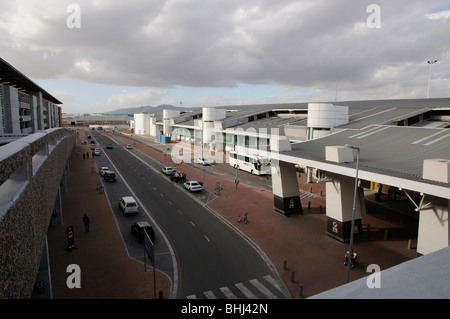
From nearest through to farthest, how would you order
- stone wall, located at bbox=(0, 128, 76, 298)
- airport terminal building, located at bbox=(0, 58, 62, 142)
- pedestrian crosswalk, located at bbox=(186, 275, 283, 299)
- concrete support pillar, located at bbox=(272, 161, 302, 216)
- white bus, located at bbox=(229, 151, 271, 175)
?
stone wall, located at bbox=(0, 128, 76, 298), pedestrian crosswalk, located at bbox=(186, 275, 283, 299), concrete support pillar, located at bbox=(272, 161, 302, 216), airport terminal building, located at bbox=(0, 58, 62, 142), white bus, located at bbox=(229, 151, 271, 175)

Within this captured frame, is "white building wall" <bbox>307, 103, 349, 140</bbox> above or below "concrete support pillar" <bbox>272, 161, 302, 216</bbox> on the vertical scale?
above

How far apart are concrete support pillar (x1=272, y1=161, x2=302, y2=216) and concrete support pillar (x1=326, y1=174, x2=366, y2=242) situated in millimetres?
5425

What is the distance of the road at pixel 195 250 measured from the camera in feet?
54.2

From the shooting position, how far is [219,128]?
65.3 metres

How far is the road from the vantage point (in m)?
16.5

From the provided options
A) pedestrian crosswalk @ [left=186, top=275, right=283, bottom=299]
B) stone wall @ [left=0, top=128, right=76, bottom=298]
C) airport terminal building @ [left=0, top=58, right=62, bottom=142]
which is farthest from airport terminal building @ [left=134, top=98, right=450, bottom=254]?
airport terminal building @ [left=0, top=58, right=62, bottom=142]

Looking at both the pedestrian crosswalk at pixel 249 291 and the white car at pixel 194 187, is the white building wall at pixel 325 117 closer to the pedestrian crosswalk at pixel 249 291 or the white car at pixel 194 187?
the white car at pixel 194 187

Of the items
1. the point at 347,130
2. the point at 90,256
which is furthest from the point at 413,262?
the point at 347,130

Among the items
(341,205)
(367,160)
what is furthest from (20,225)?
(367,160)

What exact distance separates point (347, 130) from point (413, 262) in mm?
27479

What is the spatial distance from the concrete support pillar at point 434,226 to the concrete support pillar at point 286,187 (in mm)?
12202

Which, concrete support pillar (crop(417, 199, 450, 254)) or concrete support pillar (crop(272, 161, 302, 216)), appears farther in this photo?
concrete support pillar (crop(272, 161, 302, 216))

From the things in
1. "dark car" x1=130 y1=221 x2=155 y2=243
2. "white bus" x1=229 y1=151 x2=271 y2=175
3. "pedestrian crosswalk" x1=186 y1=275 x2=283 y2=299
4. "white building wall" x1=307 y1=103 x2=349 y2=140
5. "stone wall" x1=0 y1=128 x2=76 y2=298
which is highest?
"white building wall" x1=307 y1=103 x2=349 y2=140

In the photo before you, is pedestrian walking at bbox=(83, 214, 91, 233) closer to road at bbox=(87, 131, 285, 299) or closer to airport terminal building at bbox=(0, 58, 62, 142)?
road at bbox=(87, 131, 285, 299)
